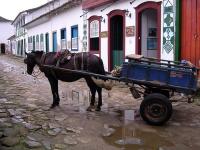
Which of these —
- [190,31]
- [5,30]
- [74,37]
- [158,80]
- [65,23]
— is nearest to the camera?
[158,80]

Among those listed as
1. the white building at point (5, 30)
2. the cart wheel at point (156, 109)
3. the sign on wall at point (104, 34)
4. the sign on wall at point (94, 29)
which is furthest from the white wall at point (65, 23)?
the white building at point (5, 30)

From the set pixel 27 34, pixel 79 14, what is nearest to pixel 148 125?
pixel 79 14

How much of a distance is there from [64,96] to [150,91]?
12.5 feet

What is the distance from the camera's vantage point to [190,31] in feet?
35.7

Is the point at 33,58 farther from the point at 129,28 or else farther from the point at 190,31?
the point at 129,28

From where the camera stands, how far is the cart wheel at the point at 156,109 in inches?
282

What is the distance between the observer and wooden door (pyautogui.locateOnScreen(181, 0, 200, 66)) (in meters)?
10.6

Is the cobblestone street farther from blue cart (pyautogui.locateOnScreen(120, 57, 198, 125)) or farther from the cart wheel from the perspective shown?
blue cart (pyautogui.locateOnScreen(120, 57, 198, 125))

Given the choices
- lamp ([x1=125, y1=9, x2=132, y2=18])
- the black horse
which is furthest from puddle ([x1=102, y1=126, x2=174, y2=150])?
lamp ([x1=125, y1=9, x2=132, y2=18])

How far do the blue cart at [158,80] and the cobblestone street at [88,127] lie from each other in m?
0.28

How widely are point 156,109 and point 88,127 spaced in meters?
1.37

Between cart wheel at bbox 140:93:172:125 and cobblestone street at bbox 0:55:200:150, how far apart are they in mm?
151

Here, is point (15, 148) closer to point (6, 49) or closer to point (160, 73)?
point (160, 73)

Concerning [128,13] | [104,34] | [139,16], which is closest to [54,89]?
[139,16]
